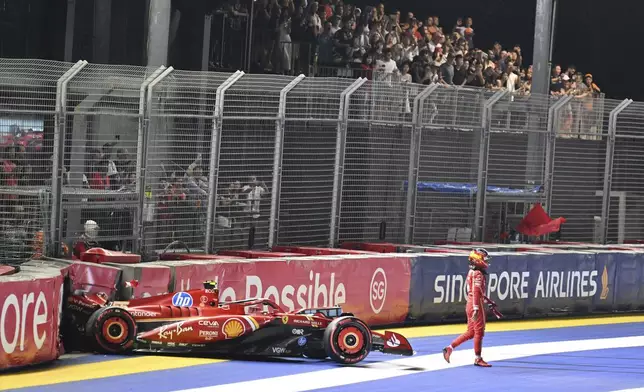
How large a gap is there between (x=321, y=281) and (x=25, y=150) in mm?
4536

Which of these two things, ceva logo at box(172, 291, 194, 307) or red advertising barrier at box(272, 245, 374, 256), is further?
red advertising barrier at box(272, 245, 374, 256)

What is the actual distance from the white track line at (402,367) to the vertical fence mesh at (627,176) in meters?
4.47

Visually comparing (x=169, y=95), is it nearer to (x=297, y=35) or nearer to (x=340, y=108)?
(x=340, y=108)

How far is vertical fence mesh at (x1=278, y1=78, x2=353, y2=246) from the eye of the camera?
58.2 ft

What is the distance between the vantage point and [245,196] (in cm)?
1725

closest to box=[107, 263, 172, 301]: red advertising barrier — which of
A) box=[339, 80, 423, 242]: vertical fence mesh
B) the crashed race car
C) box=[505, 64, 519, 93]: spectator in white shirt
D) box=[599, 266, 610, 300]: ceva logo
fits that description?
the crashed race car

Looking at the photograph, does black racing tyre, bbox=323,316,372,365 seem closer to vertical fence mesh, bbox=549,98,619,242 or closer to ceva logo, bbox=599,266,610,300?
ceva logo, bbox=599,266,610,300

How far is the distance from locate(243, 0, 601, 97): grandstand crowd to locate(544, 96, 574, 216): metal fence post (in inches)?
157

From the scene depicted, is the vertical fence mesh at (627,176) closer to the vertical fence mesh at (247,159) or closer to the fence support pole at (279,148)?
the fence support pole at (279,148)

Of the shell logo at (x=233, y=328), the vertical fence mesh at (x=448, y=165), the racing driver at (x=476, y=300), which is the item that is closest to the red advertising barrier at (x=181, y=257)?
the shell logo at (x=233, y=328)

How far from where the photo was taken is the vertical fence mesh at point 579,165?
21344 mm

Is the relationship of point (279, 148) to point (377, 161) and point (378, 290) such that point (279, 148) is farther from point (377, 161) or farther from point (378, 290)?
point (378, 290)

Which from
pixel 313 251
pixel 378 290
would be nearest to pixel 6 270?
pixel 313 251

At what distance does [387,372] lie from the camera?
45.6 ft
